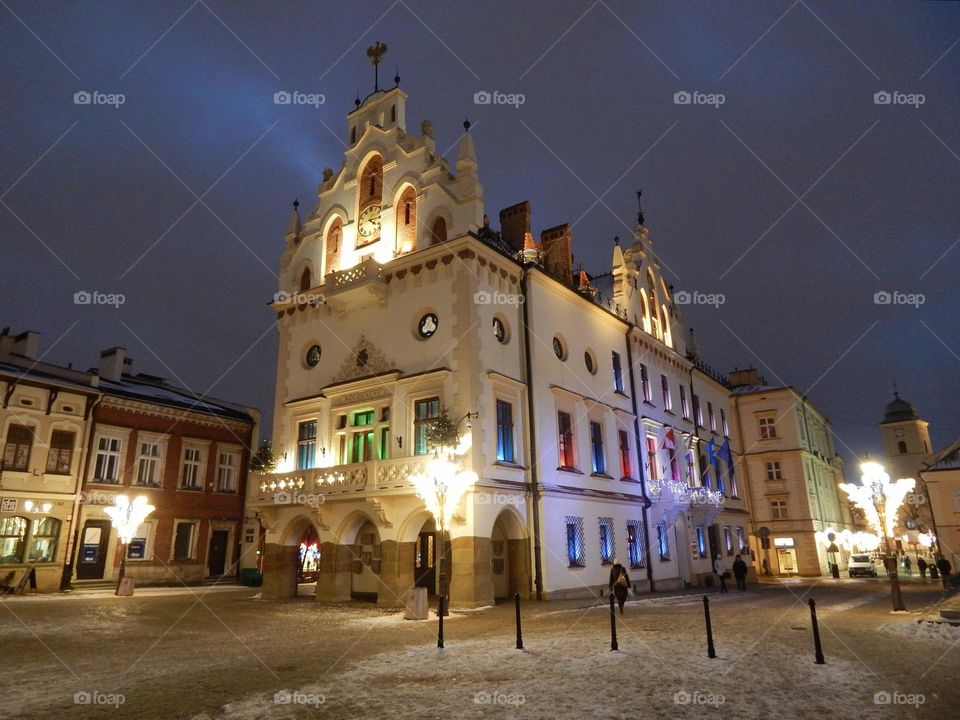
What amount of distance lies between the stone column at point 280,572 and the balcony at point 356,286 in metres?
10.5

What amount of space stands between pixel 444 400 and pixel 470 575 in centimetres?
598

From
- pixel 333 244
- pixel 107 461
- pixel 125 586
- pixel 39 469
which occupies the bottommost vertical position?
pixel 125 586

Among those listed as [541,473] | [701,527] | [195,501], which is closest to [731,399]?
[701,527]

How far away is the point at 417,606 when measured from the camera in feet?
59.0

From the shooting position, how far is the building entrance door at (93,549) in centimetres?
3169

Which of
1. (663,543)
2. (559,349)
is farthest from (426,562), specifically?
(663,543)

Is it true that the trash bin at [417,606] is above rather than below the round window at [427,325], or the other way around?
below

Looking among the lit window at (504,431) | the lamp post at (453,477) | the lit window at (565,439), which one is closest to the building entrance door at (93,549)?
the lamp post at (453,477)

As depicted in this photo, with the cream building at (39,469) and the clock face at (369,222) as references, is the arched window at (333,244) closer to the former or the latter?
the clock face at (369,222)

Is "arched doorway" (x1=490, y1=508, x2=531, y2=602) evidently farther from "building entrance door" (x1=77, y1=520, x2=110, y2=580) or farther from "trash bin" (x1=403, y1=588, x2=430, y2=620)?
"building entrance door" (x1=77, y1=520, x2=110, y2=580)

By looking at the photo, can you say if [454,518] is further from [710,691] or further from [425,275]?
[710,691]

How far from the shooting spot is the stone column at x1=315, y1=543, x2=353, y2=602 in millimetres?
24281

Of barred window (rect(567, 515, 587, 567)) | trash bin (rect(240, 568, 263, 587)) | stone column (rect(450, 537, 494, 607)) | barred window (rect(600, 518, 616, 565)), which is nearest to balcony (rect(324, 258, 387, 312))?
stone column (rect(450, 537, 494, 607))

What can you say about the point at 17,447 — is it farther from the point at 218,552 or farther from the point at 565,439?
the point at 565,439
